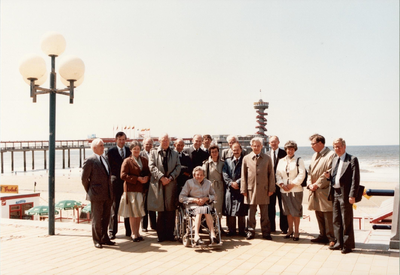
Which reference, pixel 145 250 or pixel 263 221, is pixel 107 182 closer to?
pixel 145 250

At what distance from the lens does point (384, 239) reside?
6180mm

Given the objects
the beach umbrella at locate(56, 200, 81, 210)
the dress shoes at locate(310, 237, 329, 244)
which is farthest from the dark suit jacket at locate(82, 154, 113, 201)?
the beach umbrella at locate(56, 200, 81, 210)

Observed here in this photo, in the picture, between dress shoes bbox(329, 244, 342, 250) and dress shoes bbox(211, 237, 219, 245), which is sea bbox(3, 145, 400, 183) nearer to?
dress shoes bbox(329, 244, 342, 250)

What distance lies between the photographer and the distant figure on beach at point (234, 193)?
259 inches

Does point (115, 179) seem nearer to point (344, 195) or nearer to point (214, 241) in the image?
point (214, 241)

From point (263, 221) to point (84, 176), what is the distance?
325 cm

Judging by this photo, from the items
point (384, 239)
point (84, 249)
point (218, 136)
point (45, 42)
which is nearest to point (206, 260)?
point (84, 249)

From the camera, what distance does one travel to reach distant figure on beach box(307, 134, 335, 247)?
5.83 metres

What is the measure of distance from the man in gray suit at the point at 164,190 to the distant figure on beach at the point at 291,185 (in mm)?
1916

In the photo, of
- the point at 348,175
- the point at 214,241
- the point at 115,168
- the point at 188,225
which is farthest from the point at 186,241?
the point at 348,175

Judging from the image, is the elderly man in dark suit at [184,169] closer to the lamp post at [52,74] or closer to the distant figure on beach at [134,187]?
the distant figure on beach at [134,187]

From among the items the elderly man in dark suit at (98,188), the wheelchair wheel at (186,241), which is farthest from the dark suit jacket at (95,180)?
the wheelchair wheel at (186,241)

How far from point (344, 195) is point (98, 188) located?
396 centimetres

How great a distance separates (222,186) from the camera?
673 cm
